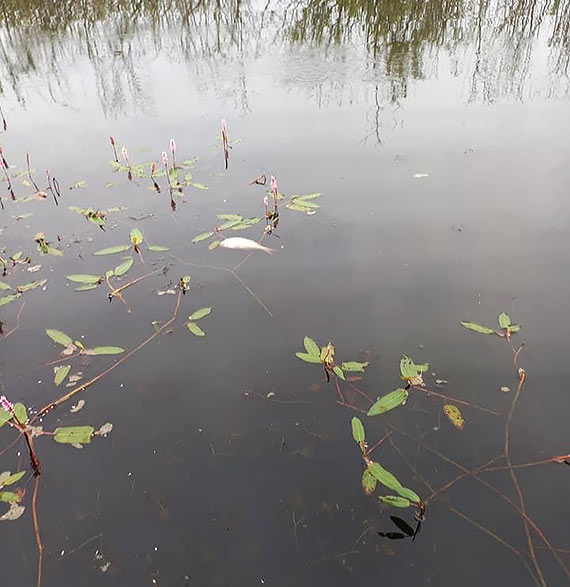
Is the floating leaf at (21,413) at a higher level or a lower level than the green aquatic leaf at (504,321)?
lower

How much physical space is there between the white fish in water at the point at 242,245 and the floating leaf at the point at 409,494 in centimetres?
131

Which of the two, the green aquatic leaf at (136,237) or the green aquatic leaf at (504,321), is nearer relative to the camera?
the green aquatic leaf at (504,321)

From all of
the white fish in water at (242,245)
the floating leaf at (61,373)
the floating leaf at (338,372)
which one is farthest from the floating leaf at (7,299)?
the floating leaf at (338,372)

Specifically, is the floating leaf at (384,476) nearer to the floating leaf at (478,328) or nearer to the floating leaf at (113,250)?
the floating leaf at (478,328)

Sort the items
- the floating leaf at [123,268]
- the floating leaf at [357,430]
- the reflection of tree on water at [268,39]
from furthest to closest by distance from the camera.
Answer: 1. the reflection of tree on water at [268,39]
2. the floating leaf at [123,268]
3. the floating leaf at [357,430]

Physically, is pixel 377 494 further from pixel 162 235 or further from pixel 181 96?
pixel 181 96

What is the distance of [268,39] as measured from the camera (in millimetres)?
5742

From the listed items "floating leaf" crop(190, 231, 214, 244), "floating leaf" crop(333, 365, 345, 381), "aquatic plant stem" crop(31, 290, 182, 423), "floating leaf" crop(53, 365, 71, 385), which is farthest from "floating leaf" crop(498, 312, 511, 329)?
"floating leaf" crop(53, 365, 71, 385)

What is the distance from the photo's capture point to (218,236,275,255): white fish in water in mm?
2387

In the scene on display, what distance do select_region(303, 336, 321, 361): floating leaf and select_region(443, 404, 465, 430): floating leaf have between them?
474 millimetres

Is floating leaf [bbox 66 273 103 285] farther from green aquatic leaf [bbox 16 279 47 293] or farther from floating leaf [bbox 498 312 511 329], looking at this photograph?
floating leaf [bbox 498 312 511 329]

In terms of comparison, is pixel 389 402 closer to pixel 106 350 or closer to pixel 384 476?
pixel 384 476

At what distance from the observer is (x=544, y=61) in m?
4.45

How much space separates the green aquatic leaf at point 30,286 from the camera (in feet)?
7.25
